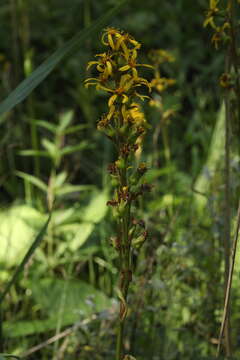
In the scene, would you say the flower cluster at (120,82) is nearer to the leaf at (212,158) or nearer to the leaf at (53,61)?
the leaf at (53,61)

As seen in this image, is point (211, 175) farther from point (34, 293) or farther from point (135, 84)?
point (135, 84)

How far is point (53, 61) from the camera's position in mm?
814

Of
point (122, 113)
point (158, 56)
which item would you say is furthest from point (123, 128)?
point (158, 56)

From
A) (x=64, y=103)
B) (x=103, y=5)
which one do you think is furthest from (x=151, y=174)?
(x=103, y=5)

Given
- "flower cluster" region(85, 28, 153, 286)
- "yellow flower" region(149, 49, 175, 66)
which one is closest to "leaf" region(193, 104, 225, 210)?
"yellow flower" region(149, 49, 175, 66)

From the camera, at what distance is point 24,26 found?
92.9 inches

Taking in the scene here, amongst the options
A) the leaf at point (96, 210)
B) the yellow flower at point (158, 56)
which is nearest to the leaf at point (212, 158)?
the leaf at point (96, 210)

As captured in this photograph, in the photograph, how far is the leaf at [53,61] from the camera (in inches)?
31.1

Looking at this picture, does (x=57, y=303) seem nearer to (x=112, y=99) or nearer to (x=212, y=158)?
(x=212, y=158)

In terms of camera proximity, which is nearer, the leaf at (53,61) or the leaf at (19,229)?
the leaf at (53,61)

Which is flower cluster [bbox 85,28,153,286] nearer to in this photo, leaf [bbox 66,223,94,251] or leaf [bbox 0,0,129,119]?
leaf [bbox 0,0,129,119]

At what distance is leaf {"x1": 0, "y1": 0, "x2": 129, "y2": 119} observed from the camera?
2.59 feet

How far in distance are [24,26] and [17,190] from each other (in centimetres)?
69

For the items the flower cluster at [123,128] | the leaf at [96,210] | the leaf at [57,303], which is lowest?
the leaf at [57,303]
